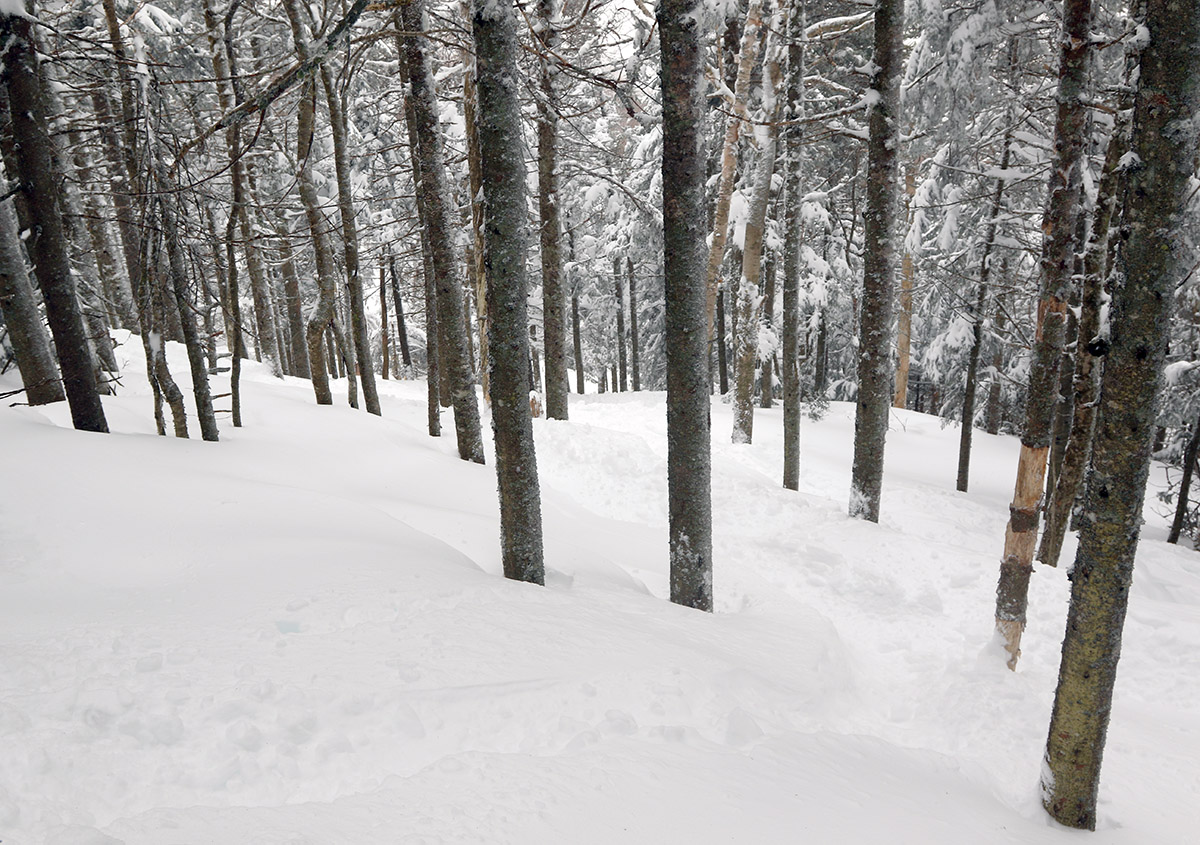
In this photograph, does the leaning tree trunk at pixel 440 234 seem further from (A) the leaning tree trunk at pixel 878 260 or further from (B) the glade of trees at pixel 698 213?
(A) the leaning tree trunk at pixel 878 260

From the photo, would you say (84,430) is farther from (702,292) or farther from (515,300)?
(702,292)

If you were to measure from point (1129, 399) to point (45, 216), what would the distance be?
332 inches

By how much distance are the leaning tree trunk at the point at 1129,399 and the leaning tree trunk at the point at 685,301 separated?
2512mm

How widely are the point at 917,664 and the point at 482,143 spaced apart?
5.76 metres

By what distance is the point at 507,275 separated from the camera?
4.43 metres

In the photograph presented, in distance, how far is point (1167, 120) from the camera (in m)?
2.55

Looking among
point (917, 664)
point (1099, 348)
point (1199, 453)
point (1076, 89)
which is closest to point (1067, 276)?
point (1076, 89)

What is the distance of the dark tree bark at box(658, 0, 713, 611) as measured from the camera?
450cm

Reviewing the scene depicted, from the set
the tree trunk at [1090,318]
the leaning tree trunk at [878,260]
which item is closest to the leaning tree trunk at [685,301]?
the tree trunk at [1090,318]

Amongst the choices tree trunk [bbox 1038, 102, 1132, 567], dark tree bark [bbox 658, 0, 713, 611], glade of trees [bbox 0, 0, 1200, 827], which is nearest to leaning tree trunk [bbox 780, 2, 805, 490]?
glade of trees [bbox 0, 0, 1200, 827]

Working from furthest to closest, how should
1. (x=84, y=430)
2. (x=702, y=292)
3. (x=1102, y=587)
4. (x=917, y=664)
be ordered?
(x=84, y=430) < (x=917, y=664) < (x=702, y=292) < (x=1102, y=587)

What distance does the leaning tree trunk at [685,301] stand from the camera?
4500 mm

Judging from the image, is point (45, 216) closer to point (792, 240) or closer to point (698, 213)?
point (698, 213)

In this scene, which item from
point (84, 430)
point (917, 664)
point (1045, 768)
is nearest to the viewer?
point (1045, 768)
